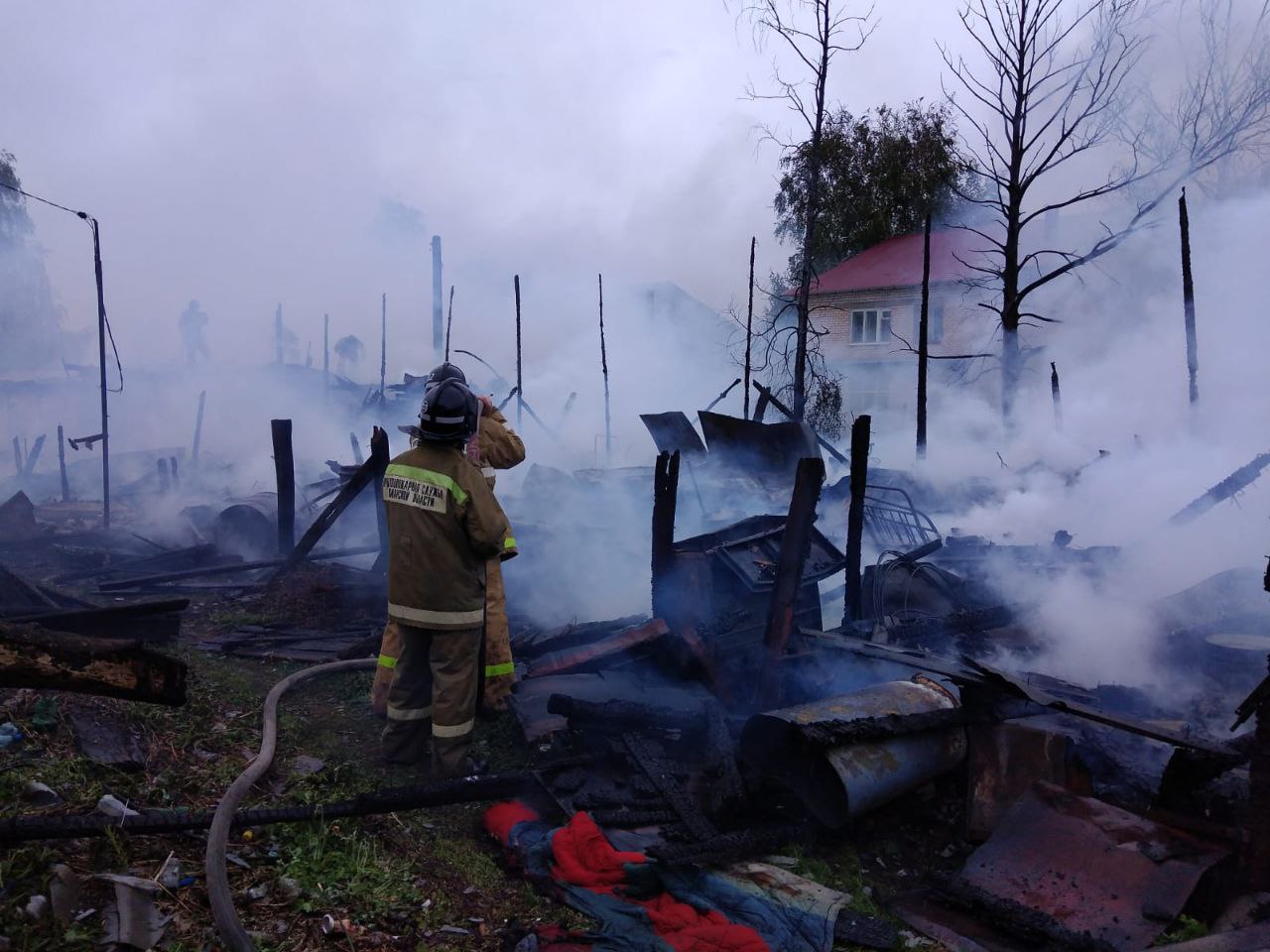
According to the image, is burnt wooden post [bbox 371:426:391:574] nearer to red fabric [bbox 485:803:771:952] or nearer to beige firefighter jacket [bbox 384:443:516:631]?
beige firefighter jacket [bbox 384:443:516:631]

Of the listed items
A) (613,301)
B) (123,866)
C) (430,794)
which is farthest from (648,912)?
(613,301)

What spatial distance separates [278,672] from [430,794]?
2974 mm

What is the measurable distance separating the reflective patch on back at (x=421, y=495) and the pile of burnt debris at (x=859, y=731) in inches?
50.4

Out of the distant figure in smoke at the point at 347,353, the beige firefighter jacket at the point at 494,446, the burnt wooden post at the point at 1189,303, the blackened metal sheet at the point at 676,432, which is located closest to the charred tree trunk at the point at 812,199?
the blackened metal sheet at the point at 676,432

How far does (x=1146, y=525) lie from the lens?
426 inches

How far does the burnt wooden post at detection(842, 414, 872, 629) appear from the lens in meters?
6.63

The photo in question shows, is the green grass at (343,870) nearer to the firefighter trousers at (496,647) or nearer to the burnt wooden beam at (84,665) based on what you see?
the burnt wooden beam at (84,665)

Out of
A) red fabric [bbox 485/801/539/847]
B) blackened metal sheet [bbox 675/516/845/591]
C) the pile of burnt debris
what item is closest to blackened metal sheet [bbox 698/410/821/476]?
the pile of burnt debris

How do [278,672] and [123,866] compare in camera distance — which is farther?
[278,672]

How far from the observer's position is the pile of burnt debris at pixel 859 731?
3.47 m

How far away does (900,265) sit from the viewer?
93.2ft

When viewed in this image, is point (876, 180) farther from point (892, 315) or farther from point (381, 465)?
point (381, 465)

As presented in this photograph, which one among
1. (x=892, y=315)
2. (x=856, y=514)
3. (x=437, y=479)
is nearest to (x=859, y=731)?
(x=437, y=479)

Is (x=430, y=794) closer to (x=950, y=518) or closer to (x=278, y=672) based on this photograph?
(x=278, y=672)
